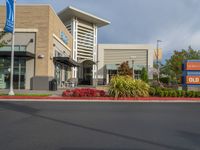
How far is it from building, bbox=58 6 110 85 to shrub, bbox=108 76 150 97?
126 feet

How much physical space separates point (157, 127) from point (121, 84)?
33.5ft

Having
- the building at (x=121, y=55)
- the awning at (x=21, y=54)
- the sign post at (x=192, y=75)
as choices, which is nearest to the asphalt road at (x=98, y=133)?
the sign post at (x=192, y=75)

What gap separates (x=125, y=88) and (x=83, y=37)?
46254mm

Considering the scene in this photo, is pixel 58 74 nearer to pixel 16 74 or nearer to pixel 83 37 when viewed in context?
pixel 16 74

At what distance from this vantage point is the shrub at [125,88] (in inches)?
726

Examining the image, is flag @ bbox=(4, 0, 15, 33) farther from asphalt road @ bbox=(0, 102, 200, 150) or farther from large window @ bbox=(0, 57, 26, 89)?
asphalt road @ bbox=(0, 102, 200, 150)

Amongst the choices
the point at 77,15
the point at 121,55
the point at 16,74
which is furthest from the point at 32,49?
the point at 121,55

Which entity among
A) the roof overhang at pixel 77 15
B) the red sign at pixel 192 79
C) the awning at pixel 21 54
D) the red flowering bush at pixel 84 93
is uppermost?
the roof overhang at pixel 77 15

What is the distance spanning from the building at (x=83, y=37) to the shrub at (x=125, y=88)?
126 ft

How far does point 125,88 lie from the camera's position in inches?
730

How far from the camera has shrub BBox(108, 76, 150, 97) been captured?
18438 mm

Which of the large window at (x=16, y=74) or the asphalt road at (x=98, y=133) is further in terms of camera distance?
the large window at (x=16, y=74)

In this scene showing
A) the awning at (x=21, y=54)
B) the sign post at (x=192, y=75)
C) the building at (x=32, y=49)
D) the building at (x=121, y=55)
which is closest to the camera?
the sign post at (x=192, y=75)

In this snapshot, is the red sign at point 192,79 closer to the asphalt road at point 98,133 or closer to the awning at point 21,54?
the asphalt road at point 98,133
